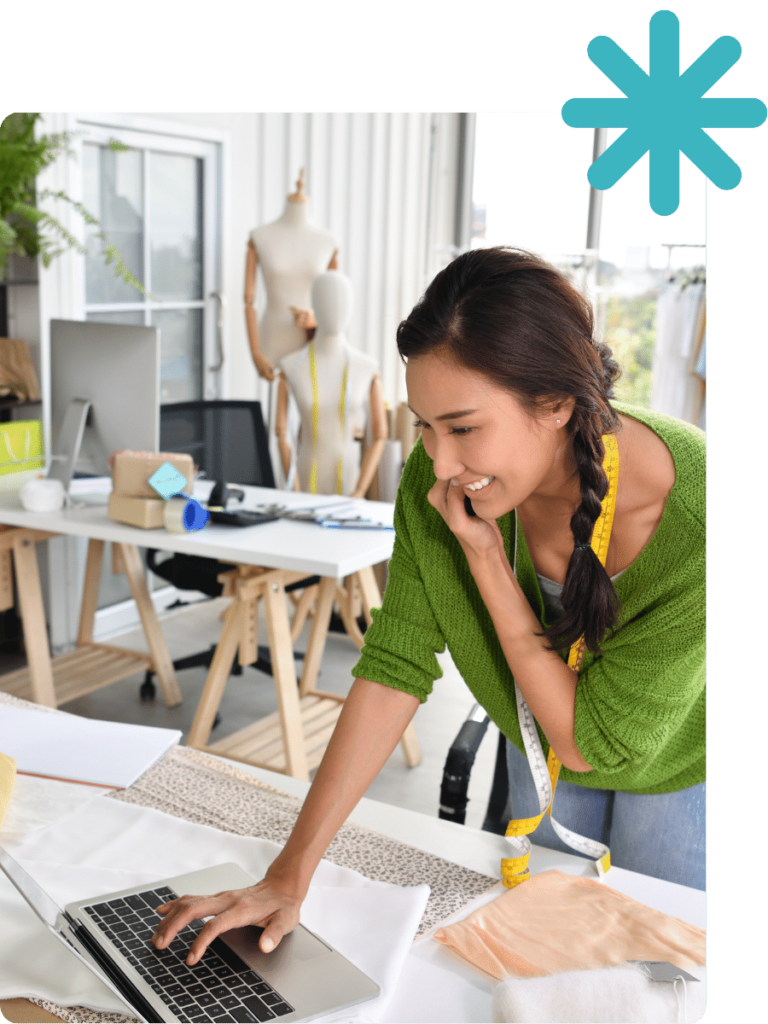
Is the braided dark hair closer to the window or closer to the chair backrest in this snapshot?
the chair backrest

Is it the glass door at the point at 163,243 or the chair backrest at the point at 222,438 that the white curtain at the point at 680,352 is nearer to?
the chair backrest at the point at 222,438

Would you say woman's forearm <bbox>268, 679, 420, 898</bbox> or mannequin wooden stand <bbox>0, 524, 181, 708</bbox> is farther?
mannequin wooden stand <bbox>0, 524, 181, 708</bbox>

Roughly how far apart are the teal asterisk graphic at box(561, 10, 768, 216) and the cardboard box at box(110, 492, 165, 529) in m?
2.44

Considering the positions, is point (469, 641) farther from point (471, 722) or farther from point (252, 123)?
point (252, 123)

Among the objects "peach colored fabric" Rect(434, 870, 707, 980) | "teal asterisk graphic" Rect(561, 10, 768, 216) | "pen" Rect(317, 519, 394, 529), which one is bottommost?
"peach colored fabric" Rect(434, 870, 707, 980)

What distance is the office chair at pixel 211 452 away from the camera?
3.43m

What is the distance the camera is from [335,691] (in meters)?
3.89

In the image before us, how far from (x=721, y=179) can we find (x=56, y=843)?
1076 millimetres

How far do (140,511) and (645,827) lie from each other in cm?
194

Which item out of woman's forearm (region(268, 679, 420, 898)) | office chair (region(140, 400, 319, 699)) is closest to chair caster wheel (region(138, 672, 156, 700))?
office chair (region(140, 400, 319, 699))

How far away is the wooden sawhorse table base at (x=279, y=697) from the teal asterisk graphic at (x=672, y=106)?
7.36 ft

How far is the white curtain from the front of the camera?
4586mm

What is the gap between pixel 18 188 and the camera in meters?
3.51

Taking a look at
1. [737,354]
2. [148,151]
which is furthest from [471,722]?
[148,151]
